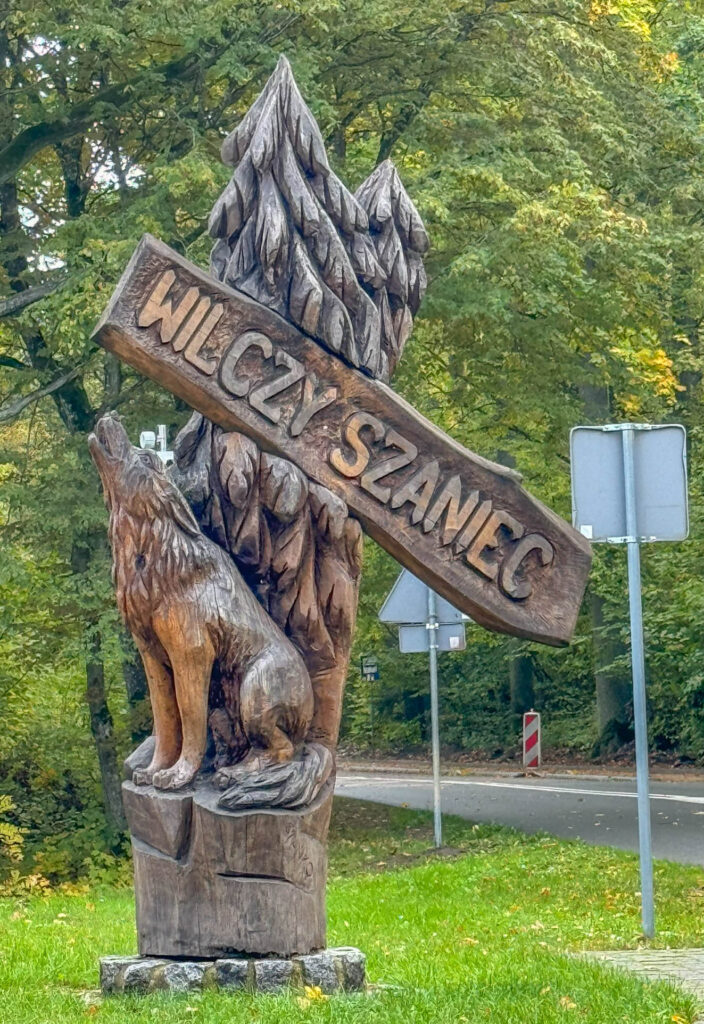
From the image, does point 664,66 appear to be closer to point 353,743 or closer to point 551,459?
point 551,459

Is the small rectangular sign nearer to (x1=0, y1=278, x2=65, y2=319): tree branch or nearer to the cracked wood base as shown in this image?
(x1=0, y1=278, x2=65, y2=319): tree branch

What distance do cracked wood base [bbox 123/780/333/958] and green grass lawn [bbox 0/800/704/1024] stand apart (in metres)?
0.37

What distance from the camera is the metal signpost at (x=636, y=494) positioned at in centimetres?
901

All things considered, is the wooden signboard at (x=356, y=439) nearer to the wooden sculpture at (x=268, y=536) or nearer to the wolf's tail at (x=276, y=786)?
the wooden sculpture at (x=268, y=536)

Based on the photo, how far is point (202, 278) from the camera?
7176 mm

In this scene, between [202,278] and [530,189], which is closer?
[202,278]

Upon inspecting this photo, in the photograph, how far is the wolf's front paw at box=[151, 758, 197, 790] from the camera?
22.9 feet

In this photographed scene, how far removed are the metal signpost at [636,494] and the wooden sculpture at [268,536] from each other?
1.80 metres

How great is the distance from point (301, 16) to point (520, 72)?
2.58 m

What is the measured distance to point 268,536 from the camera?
7.17 meters

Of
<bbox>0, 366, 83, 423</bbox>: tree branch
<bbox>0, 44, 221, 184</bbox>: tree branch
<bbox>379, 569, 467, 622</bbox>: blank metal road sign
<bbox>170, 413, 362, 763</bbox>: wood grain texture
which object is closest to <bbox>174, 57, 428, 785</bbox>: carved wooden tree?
<bbox>170, 413, 362, 763</bbox>: wood grain texture

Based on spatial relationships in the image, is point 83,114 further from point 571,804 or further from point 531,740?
point 531,740

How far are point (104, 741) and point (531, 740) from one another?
8.74m

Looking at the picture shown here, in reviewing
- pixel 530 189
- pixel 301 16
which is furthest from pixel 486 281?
pixel 301 16
